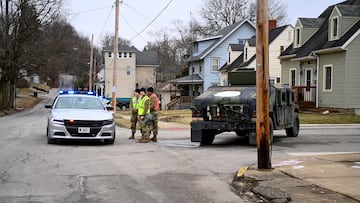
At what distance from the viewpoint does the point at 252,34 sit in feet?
178

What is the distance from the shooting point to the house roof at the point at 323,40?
28783 mm

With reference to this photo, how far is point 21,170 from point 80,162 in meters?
1.55

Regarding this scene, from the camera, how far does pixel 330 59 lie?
30.0 metres

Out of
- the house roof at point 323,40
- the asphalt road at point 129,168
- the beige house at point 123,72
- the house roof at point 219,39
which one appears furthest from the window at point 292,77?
the beige house at point 123,72

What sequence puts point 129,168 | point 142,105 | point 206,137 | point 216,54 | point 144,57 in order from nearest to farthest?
point 129,168
point 206,137
point 142,105
point 216,54
point 144,57

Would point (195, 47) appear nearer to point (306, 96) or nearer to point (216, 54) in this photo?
point (216, 54)

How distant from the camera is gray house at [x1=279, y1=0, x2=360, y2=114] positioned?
28.7 meters

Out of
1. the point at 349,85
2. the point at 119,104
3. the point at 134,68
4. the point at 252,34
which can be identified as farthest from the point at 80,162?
the point at 134,68

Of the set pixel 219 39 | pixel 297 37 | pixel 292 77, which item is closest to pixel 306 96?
pixel 292 77

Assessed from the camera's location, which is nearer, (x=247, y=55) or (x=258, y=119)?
(x=258, y=119)

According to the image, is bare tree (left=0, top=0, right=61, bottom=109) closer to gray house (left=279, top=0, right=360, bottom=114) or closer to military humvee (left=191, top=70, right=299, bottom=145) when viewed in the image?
gray house (left=279, top=0, right=360, bottom=114)

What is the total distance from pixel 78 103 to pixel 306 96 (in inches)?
809

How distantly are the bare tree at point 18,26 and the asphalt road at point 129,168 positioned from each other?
101 ft

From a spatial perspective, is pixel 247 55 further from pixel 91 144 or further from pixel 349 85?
pixel 91 144
